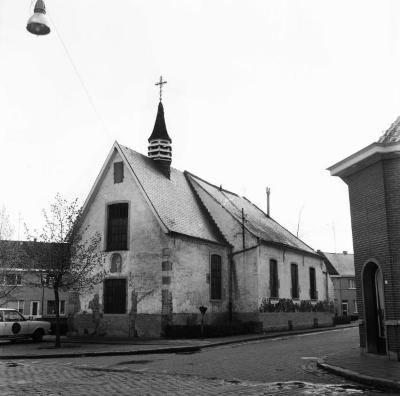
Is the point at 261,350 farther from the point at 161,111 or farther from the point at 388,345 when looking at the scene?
the point at 161,111

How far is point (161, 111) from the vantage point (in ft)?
101

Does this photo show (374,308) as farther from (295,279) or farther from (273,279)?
(295,279)

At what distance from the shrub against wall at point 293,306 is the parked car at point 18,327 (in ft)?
37.8

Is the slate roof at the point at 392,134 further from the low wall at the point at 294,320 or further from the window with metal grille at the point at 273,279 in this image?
the window with metal grille at the point at 273,279

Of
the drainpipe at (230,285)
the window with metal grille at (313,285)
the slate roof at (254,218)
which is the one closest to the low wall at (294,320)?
the window with metal grille at (313,285)

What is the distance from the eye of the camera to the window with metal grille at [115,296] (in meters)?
24.5

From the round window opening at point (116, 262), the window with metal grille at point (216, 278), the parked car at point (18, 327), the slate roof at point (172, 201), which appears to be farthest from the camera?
the window with metal grille at point (216, 278)

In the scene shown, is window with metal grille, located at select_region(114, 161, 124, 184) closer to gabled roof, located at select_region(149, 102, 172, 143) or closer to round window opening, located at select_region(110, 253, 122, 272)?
round window opening, located at select_region(110, 253, 122, 272)

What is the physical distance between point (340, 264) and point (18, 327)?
5019 cm

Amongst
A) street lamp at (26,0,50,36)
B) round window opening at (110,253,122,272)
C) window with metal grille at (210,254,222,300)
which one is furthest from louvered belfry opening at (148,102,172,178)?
street lamp at (26,0,50,36)

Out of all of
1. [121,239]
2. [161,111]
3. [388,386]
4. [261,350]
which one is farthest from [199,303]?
[388,386]

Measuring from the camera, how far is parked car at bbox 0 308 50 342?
72.2 feet

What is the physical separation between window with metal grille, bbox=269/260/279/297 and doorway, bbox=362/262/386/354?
47.3 feet

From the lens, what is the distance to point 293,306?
31547mm
